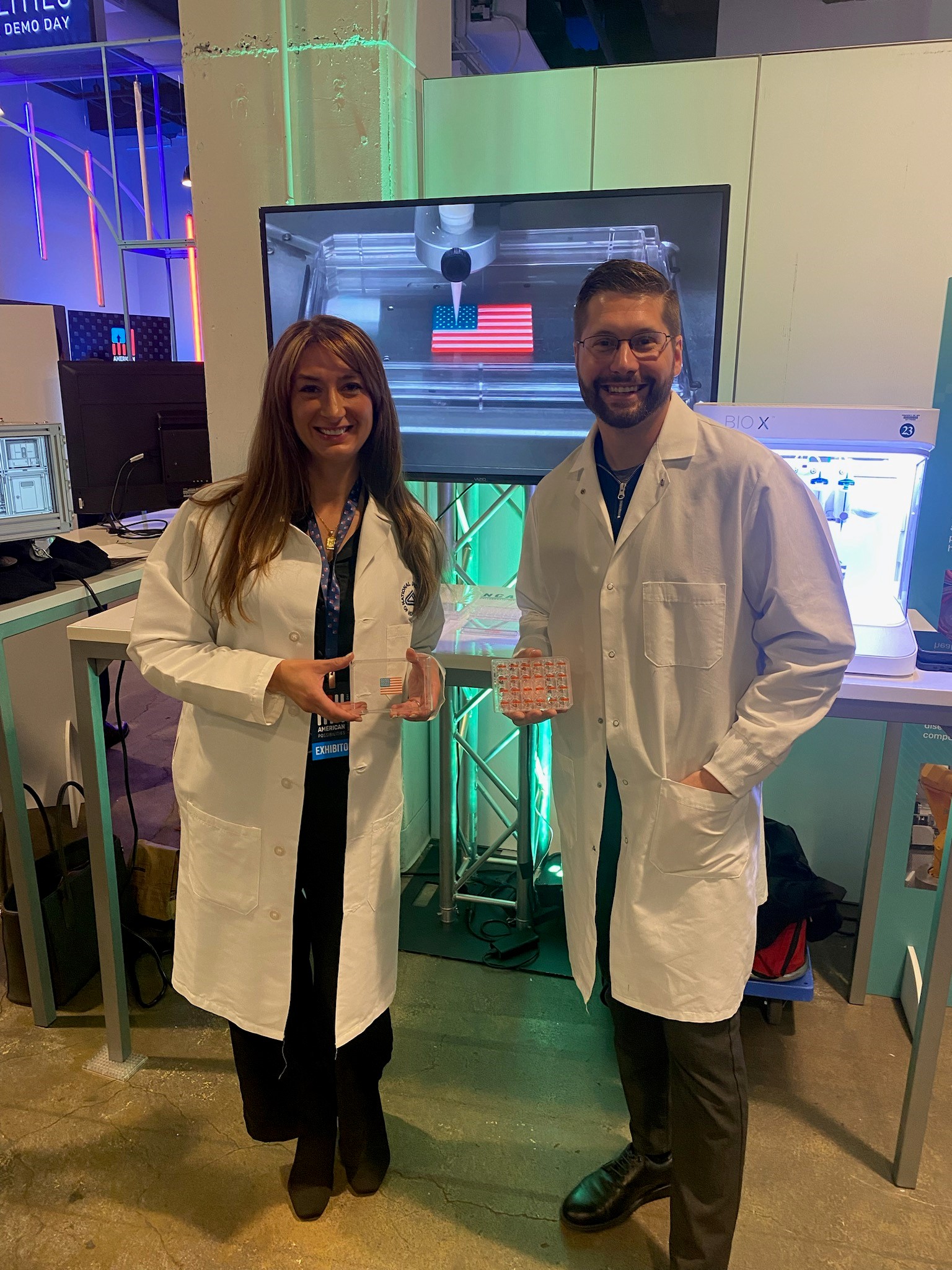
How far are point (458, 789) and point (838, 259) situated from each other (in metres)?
1.84

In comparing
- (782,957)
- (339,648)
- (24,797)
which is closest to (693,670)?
(339,648)

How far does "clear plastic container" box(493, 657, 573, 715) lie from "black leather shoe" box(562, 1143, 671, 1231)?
97cm

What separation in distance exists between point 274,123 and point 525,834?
208 centimetres

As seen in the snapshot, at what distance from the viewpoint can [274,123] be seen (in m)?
2.38

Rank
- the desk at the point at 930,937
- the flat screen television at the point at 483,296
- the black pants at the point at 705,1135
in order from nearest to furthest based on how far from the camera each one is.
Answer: the black pants at the point at 705,1135
the desk at the point at 930,937
the flat screen television at the point at 483,296

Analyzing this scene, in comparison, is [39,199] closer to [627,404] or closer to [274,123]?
[274,123]

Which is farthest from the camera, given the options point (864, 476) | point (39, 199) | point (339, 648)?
point (39, 199)

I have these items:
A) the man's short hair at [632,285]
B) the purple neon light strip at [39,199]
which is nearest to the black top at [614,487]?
the man's short hair at [632,285]

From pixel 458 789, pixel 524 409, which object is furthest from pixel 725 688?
pixel 458 789

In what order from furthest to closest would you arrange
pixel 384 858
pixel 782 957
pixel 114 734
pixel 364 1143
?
pixel 114 734, pixel 782 957, pixel 364 1143, pixel 384 858

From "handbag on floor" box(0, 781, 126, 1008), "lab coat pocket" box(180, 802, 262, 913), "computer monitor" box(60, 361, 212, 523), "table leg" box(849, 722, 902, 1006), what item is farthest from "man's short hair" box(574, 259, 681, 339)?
"computer monitor" box(60, 361, 212, 523)

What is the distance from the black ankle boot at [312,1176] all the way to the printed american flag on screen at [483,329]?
1.80 metres

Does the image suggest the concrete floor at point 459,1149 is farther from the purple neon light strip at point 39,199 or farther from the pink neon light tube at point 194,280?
the purple neon light strip at point 39,199

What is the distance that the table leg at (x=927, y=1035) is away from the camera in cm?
172
